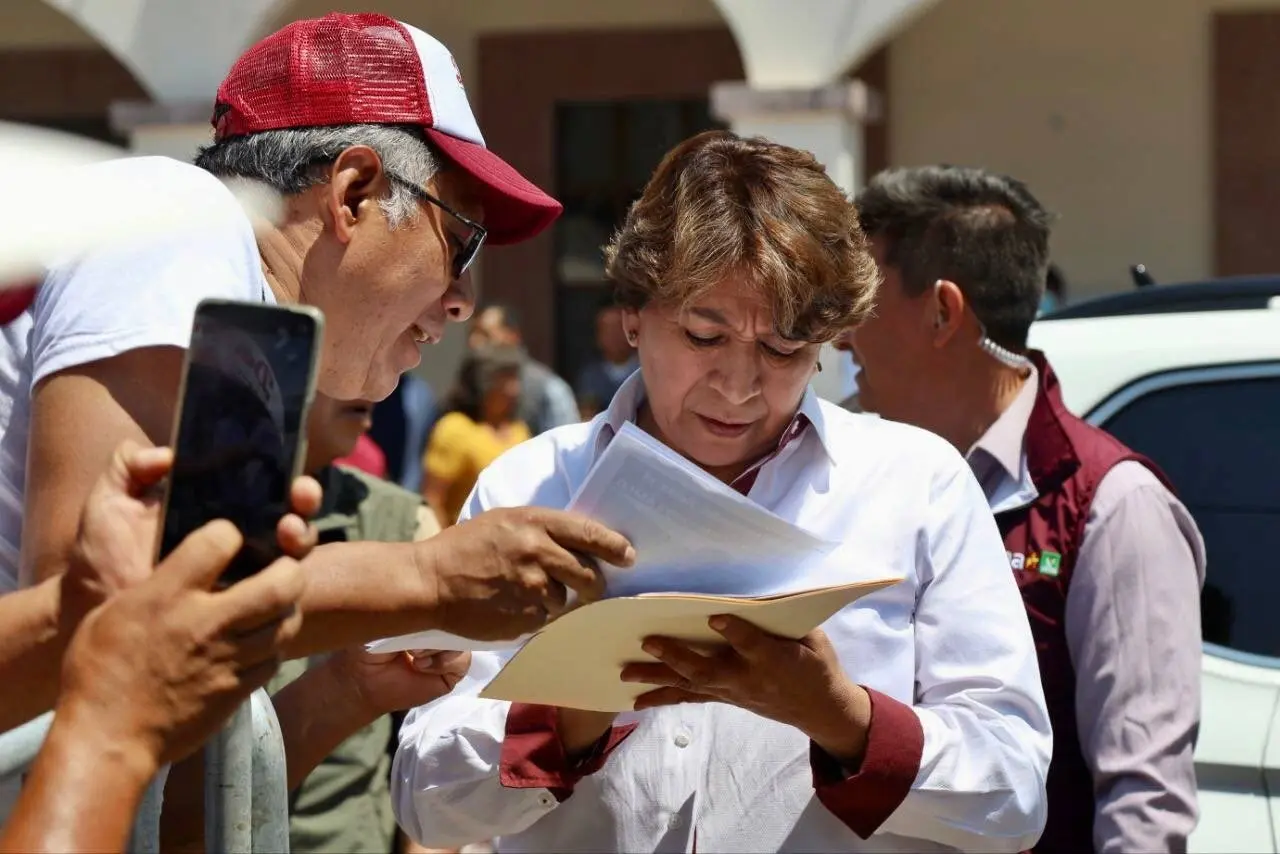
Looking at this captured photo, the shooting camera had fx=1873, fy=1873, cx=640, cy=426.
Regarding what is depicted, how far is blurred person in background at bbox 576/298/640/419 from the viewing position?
980 centimetres

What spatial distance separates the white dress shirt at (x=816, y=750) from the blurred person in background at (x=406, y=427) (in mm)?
6156

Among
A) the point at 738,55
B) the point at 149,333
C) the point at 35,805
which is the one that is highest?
the point at 738,55

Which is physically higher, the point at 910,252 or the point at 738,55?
the point at 738,55

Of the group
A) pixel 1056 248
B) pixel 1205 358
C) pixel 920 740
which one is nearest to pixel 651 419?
pixel 920 740

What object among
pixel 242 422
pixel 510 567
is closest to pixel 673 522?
pixel 510 567

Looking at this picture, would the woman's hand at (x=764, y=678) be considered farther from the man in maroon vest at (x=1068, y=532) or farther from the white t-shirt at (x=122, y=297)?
the man in maroon vest at (x=1068, y=532)

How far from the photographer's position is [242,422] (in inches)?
51.6

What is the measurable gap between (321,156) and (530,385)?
21.2 feet

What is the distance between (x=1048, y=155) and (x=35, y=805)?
353 inches

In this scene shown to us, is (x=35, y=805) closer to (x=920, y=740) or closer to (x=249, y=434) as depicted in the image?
(x=249, y=434)

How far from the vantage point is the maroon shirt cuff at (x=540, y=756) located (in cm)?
220

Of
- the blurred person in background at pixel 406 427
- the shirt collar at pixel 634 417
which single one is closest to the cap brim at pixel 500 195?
the shirt collar at pixel 634 417

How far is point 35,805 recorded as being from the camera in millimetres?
1284

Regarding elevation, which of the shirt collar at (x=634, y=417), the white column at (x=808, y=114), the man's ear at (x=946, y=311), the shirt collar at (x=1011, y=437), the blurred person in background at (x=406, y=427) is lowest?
the blurred person in background at (x=406, y=427)
